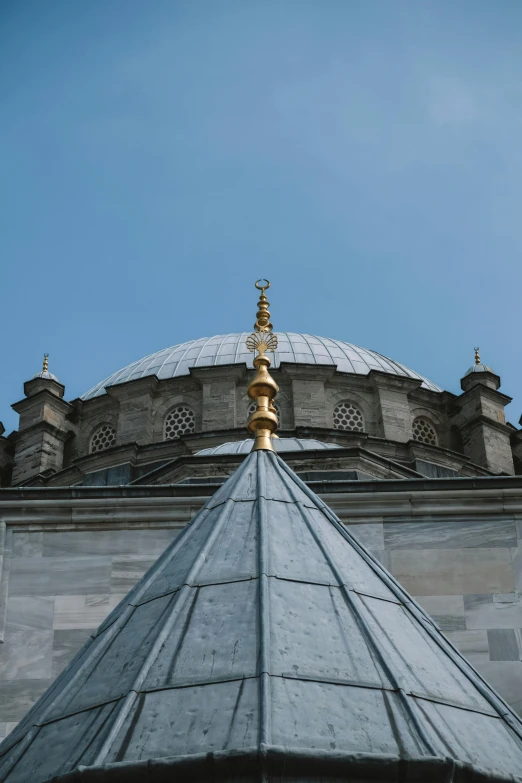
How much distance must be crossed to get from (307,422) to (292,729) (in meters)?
23.7

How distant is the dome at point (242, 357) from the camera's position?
99.5 ft

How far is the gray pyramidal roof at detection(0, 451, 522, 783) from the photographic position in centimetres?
371

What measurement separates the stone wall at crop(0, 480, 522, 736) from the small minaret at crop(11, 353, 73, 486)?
70.5 ft

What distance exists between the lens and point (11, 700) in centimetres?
806

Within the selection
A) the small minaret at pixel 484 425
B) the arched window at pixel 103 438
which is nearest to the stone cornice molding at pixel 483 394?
the small minaret at pixel 484 425

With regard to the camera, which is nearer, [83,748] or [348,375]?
[83,748]

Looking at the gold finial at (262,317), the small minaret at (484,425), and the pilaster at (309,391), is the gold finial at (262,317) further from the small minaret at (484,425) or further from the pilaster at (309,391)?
the small minaret at (484,425)

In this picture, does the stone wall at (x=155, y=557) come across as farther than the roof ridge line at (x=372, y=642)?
Yes

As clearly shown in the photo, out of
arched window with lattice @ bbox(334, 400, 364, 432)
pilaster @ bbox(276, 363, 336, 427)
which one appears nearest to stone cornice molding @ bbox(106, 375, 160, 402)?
pilaster @ bbox(276, 363, 336, 427)

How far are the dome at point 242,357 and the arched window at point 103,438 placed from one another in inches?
60.6

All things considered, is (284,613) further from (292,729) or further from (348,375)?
(348,375)

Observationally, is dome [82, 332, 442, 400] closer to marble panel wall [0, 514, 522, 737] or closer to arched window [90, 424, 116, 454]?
arched window [90, 424, 116, 454]

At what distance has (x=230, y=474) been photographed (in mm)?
15883

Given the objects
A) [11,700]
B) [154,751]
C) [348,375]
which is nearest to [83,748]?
[154,751]
